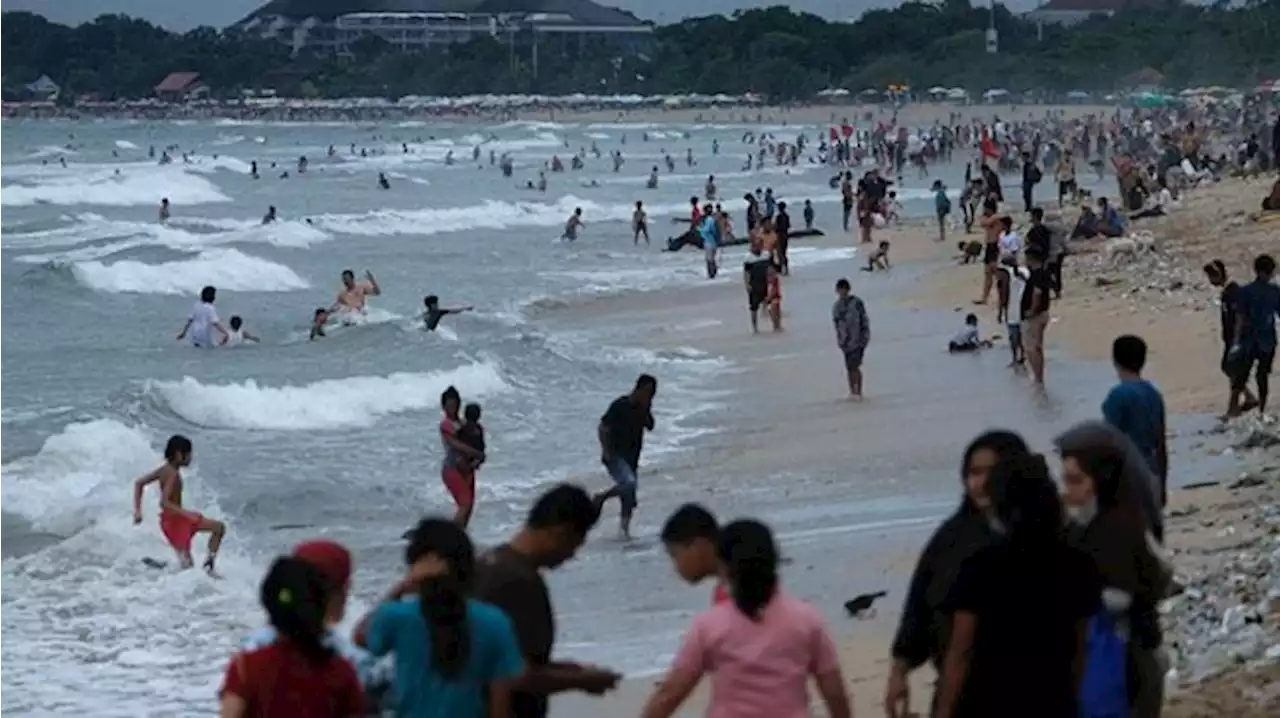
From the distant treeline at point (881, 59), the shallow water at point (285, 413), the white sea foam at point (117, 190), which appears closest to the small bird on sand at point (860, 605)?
the shallow water at point (285, 413)

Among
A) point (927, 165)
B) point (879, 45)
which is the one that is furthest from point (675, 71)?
point (927, 165)

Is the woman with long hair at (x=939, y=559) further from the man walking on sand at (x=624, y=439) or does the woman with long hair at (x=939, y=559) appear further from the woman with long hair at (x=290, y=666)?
the man walking on sand at (x=624, y=439)

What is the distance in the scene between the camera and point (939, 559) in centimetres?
539

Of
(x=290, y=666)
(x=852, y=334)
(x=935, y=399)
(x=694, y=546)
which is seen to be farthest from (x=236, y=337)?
(x=290, y=666)

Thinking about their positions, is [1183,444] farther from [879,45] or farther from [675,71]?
[675,71]

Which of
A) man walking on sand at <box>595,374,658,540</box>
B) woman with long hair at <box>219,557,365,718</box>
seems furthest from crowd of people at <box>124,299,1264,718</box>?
man walking on sand at <box>595,374,658,540</box>

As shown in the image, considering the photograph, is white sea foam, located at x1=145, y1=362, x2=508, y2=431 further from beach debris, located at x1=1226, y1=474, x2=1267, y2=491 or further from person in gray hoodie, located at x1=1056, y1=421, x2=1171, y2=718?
person in gray hoodie, located at x1=1056, y1=421, x2=1171, y2=718

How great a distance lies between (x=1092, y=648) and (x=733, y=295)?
79.9 feet

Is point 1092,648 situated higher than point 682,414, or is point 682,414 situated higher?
point 1092,648

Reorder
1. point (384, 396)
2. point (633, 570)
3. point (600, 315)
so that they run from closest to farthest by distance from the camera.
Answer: point (633, 570), point (384, 396), point (600, 315)

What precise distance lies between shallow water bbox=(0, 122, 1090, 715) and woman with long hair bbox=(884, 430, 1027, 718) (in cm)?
453

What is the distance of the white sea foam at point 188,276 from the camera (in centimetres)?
3816

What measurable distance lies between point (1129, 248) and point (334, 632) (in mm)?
23241

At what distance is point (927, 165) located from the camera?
7625cm
